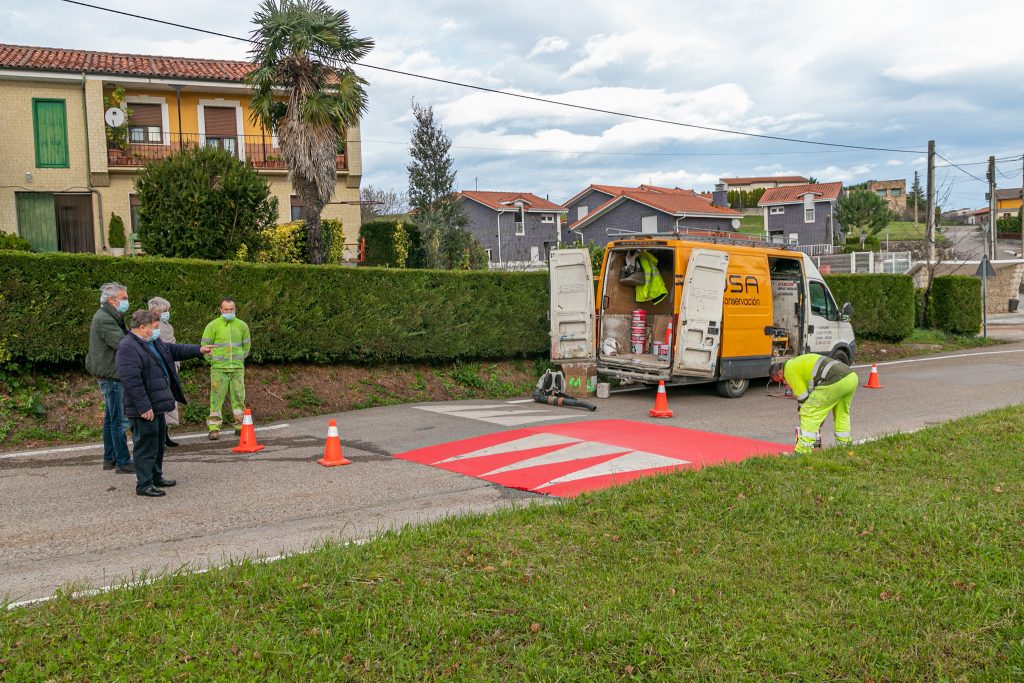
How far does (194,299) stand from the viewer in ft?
39.4

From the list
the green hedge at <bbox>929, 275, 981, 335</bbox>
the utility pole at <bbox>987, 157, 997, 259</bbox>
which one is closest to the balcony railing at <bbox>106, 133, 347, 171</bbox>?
the green hedge at <bbox>929, 275, 981, 335</bbox>

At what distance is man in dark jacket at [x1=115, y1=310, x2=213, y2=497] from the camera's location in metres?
7.20

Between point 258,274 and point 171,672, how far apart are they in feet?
31.4

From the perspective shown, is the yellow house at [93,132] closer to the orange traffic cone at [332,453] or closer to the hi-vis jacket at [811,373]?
the orange traffic cone at [332,453]

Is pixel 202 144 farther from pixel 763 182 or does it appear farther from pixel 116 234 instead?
pixel 763 182

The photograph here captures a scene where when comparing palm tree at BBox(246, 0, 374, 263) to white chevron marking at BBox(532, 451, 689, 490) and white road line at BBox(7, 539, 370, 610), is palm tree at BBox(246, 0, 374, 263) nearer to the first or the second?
white chevron marking at BBox(532, 451, 689, 490)

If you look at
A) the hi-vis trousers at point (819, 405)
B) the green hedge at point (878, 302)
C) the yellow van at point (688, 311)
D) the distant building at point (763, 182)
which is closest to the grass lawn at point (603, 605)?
the hi-vis trousers at point (819, 405)

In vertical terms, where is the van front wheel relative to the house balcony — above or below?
below

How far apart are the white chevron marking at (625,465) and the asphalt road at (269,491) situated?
72cm

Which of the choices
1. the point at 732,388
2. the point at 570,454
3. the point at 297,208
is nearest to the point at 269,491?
the point at 570,454

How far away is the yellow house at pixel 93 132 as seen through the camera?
84.6ft

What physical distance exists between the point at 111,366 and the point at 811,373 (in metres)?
7.28

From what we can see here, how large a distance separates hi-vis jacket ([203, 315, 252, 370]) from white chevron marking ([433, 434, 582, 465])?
3.15 metres

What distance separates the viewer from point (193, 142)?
26.7 m
